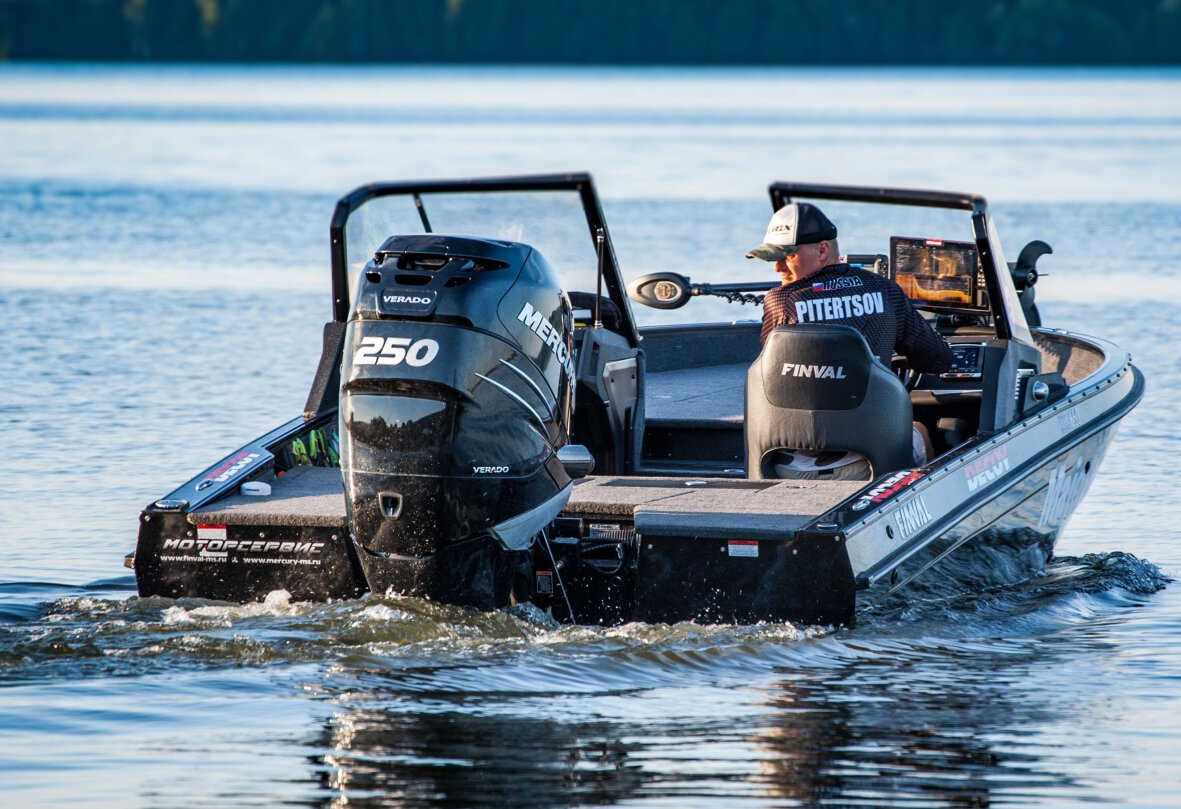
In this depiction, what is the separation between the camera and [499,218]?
638 centimetres

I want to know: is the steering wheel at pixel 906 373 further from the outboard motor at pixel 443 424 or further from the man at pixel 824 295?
the outboard motor at pixel 443 424

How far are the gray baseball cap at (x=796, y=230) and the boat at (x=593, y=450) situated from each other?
394 millimetres

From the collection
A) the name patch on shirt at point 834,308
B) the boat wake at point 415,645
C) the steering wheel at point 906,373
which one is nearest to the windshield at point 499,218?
the name patch on shirt at point 834,308

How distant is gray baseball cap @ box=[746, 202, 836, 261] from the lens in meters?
6.00

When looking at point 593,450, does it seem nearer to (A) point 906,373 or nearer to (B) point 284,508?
(A) point 906,373

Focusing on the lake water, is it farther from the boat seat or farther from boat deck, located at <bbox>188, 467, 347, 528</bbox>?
the boat seat

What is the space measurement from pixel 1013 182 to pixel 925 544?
69.7ft

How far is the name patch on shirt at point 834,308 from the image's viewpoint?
591cm

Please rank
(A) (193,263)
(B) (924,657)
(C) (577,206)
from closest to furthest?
(B) (924,657) < (C) (577,206) < (A) (193,263)

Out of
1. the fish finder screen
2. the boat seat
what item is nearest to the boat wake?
the boat seat

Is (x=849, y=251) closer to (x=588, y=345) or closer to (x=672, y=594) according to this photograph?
(x=588, y=345)

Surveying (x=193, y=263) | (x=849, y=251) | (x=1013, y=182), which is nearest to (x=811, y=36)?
(x=1013, y=182)

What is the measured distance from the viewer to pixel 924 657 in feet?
18.2

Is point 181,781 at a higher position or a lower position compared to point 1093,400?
lower
